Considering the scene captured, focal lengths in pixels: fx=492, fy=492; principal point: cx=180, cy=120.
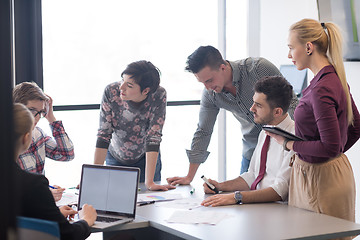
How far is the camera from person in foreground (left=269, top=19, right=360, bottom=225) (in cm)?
209

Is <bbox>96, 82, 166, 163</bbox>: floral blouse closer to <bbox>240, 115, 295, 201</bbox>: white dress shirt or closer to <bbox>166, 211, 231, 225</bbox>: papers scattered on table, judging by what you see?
<bbox>240, 115, 295, 201</bbox>: white dress shirt

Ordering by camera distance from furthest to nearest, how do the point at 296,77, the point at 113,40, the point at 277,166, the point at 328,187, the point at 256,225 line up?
the point at 113,40 → the point at 296,77 → the point at 277,166 → the point at 328,187 → the point at 256,225

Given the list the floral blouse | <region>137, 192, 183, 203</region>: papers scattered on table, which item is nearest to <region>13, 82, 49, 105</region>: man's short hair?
the floral blouse

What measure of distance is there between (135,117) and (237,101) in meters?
0.62

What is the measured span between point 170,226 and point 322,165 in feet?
2.43

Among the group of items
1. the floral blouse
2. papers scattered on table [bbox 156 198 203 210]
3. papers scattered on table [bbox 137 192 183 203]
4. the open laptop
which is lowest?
papers scattered on table [bbox 137 192 183 203]

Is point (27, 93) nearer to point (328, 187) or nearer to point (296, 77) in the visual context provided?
point (328, 187)

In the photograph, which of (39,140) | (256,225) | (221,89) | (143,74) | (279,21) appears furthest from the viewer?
(279,21)

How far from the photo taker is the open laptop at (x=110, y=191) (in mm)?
2148

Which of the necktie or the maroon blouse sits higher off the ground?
the maroon blouse

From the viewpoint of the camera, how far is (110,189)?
86.6 inches

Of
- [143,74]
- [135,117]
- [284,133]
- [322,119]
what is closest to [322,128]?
[322,119]

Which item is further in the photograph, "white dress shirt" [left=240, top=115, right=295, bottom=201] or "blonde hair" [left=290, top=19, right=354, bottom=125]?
"white dress shirt" [left=240, top=115, right=295, bottom=201]

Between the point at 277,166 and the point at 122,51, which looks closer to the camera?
the point at 277,166
